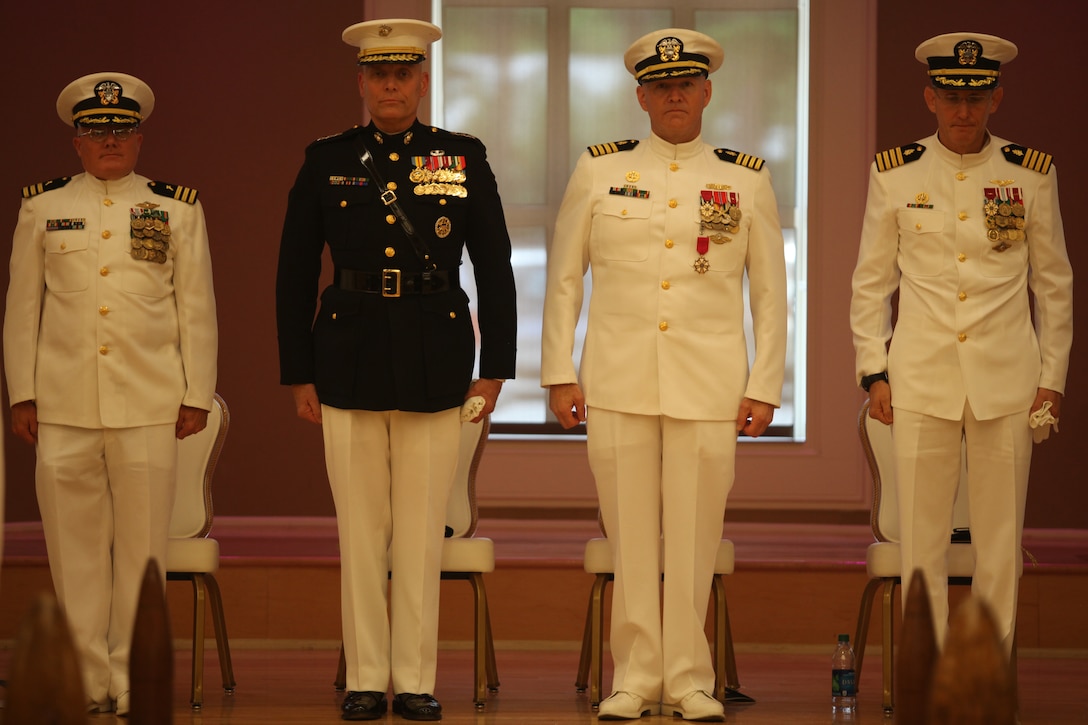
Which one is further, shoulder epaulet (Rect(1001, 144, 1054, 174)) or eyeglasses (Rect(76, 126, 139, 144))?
eyeglasses (Rect(76, 126, 139, 144))

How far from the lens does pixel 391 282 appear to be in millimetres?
4281

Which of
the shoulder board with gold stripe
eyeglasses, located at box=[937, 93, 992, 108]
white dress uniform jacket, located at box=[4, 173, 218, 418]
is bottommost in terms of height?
white dress uniform jacket, located at box=[4, 173, 218, 418]

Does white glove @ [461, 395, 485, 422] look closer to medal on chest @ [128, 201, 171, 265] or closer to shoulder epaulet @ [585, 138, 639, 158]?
shoulder epaulet @ [585, 138, 639, 158]

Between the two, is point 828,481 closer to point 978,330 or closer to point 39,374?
point 978,330

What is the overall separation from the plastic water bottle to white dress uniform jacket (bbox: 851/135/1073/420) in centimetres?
82

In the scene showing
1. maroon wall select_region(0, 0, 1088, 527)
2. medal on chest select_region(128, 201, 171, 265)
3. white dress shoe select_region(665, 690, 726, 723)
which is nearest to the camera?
white dress shoe select_region(665, 690, 726, 723)

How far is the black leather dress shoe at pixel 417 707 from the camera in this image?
13.8 feet

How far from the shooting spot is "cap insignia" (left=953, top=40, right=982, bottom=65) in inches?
171

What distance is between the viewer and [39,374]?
4.50 meters

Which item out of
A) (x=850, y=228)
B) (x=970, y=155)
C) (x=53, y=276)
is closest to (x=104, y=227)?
(x=53, y=276)

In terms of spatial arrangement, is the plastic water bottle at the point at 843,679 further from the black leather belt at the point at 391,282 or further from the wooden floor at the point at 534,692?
the black leather belt at the point at 391,282

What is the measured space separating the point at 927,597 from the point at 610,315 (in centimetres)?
249

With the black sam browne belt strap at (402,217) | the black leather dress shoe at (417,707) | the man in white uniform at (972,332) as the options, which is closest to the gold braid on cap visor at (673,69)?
the man in white uniform at (972,332)

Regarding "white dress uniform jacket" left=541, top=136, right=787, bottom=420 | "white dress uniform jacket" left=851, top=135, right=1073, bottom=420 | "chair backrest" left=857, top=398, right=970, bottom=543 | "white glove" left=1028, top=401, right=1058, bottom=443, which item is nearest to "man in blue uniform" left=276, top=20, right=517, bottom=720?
"white dress uniform jacket" left=541, top=136, right=787, bottom=420
